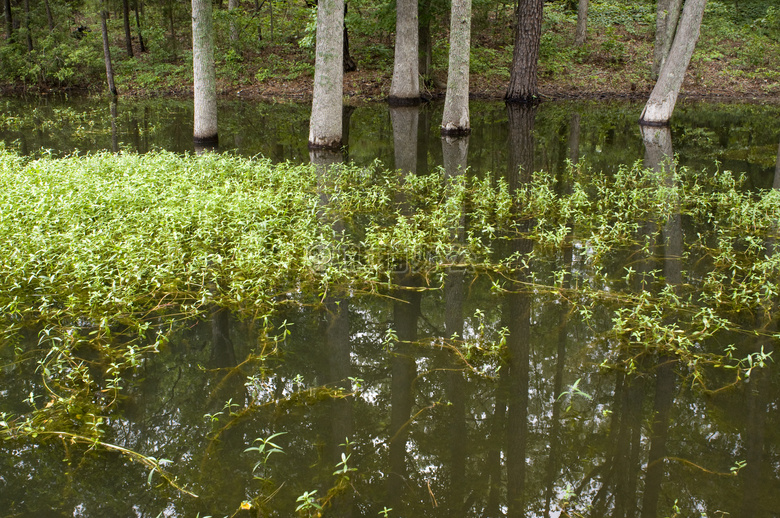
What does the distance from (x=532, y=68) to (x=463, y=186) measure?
532 inches

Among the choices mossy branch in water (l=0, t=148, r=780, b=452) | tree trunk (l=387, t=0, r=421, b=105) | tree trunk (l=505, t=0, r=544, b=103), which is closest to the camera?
mossy branch in water (l=0, t=148, r=780, b=452)

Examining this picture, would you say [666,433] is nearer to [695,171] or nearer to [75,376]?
[75,376]

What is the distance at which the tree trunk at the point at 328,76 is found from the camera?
10.6m

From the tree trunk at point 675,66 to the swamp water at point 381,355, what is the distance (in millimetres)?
8005

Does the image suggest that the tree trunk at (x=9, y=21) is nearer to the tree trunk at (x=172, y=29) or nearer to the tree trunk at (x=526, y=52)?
the tree trunk at (x=172, y=29)

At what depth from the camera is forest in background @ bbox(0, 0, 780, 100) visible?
23109 millimetres

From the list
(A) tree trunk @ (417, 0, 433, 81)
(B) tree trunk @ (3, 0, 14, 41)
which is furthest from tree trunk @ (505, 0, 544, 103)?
(B) tree trunk @ (3, 0, 14, 41)

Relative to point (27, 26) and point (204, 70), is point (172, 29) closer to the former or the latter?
point (27, 26)

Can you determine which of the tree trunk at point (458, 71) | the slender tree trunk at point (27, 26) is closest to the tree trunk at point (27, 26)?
the slender tree trunk at point (27, 26)

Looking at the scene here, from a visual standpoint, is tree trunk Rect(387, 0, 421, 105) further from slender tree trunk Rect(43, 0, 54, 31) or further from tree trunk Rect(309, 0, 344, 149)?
slender tree trunk Rect(43, 0, 54, 31)

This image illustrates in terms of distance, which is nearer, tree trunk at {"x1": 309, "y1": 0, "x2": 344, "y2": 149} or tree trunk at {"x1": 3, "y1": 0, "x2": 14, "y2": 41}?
tree trunk at {"x1": 309, "y1": 0, "x2": 344, "y2": 149}

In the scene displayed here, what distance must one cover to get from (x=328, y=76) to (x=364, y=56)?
587 inches

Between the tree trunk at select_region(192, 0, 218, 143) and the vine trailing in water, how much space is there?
12.0 feet

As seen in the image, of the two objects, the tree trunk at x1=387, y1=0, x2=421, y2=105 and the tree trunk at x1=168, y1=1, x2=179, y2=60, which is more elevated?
the tree trunk at x1=168, y1=1, x2=179, y2=60
